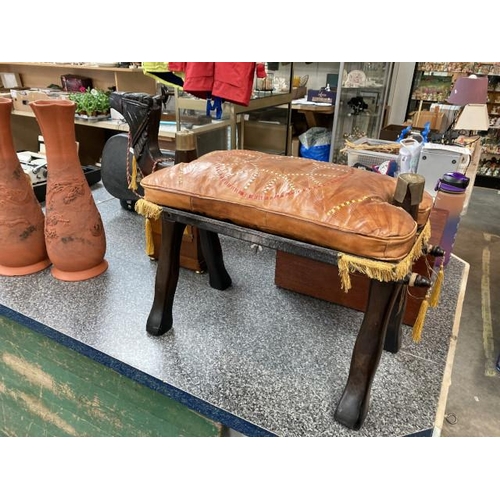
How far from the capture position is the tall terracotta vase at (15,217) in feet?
3.32

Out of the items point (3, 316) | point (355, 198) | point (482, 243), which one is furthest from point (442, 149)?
point (482, 243)

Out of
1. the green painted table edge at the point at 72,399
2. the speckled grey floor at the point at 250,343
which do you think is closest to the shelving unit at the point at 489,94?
the speckled grey floor at the point at 250,343

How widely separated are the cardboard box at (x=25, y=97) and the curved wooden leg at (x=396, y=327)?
10.9 feet

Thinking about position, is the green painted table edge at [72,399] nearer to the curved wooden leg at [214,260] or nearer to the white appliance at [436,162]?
the curved wooden leg at [214,260]

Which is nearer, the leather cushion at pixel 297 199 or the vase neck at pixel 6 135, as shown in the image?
the leather cushion at pixel 297 199

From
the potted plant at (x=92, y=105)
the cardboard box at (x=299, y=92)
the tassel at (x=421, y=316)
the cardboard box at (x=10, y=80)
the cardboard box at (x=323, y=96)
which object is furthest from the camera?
the cardboard box at (x=299, y=92)

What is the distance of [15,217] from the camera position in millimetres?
1050

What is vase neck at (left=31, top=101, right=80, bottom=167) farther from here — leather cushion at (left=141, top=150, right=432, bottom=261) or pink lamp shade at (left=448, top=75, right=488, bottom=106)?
pink lamp shade at (left=448, top=75, right=488, bottom=106)

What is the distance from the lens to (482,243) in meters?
3.64

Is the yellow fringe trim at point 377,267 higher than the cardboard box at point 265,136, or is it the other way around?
the yellow fringe trim at point 377,267

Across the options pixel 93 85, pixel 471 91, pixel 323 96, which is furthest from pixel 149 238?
pixel 323 96

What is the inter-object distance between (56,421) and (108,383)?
0.32 m

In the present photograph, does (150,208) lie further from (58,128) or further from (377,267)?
(377,267)

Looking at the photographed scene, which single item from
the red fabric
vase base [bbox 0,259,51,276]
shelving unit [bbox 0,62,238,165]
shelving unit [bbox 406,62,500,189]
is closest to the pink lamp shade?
shelving unit [bbox 406,62,500,189]
